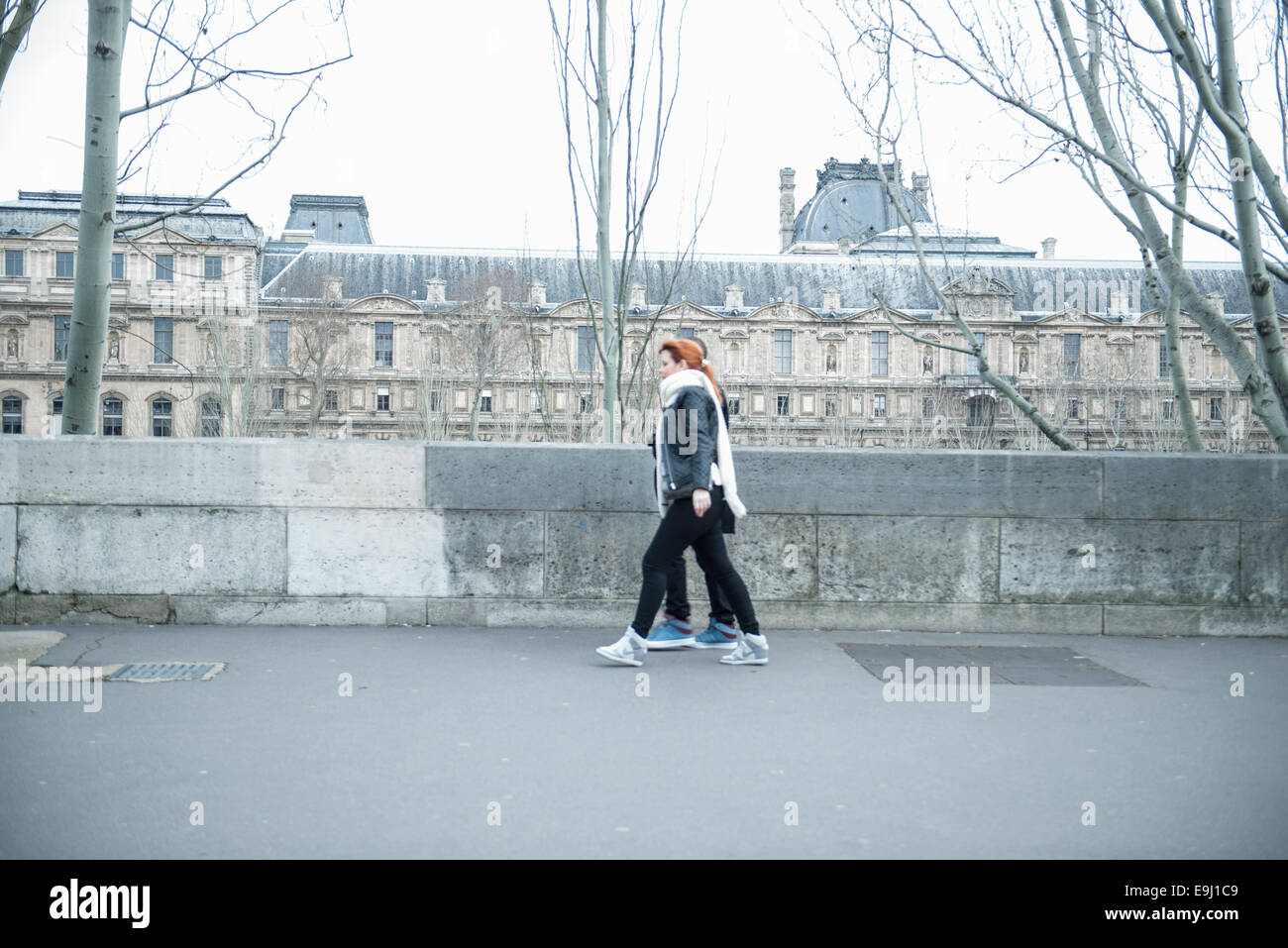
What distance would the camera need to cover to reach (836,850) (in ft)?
10.1

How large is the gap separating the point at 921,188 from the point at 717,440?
214 inches

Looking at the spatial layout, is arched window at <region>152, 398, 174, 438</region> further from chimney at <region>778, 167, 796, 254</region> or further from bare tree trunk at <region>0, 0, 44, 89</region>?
bare tree trunk at <region>0, 0, 44, 89</region>

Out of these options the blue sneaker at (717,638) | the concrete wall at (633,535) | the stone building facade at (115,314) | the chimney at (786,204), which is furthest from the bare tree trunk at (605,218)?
the chimney at (786,204)

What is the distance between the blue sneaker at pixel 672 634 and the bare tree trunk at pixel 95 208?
4281mm

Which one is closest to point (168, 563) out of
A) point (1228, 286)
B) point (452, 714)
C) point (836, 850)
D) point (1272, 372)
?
point (452, 714)

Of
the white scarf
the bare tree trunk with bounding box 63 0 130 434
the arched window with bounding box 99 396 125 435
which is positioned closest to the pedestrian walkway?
the white scarf

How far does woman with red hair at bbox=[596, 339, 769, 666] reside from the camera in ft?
19.0

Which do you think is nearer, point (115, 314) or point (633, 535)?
point (633, 535)

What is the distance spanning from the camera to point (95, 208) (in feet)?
25.7

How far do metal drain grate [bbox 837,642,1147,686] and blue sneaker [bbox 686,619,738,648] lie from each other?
0.64m

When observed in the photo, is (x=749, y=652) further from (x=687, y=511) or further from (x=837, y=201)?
(x=837, y=201)

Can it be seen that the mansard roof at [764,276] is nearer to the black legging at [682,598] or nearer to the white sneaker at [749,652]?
the black legging at [682,598]

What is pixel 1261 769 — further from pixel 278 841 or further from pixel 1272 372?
pixel 1272 372

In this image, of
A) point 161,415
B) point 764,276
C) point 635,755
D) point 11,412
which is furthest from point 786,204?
point 635,755
